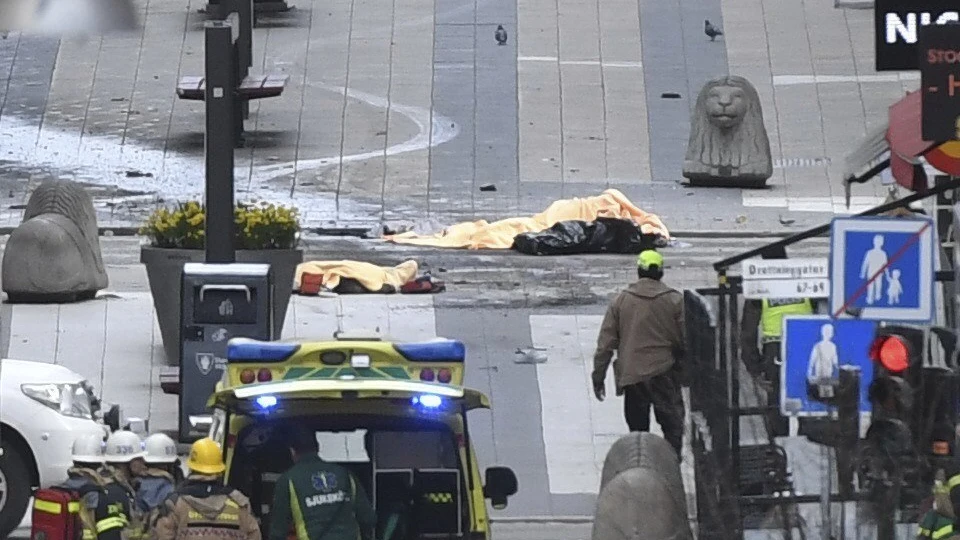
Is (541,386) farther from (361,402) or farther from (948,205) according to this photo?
(361,402)

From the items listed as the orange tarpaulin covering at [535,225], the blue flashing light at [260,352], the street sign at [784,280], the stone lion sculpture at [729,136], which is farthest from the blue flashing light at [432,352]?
the stone lion sculpture at [729,136]

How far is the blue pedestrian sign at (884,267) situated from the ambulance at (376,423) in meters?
1.74

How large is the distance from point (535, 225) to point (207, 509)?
14266mm

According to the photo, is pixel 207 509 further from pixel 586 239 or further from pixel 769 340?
pixel 586 239

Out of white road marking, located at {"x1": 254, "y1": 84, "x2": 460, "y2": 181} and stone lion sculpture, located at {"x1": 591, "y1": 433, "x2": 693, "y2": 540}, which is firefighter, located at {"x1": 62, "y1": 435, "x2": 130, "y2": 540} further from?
white road marking, located at {"x1": 254, "y1": 84, "x2": 460, "y2": 181}

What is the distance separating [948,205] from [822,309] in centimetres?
146

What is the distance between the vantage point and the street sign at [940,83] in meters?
9.72

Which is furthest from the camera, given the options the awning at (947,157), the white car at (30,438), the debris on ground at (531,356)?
the debris on ground at (531,356)

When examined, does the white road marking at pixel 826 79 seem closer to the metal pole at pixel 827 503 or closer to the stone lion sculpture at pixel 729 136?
the stone lion sculpture at pixel 729 136

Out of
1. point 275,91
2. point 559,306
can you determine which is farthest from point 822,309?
point 275,91

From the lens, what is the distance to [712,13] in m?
31.8

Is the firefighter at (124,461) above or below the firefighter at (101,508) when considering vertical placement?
above

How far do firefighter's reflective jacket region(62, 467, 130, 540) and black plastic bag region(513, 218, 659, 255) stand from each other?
1255 cm

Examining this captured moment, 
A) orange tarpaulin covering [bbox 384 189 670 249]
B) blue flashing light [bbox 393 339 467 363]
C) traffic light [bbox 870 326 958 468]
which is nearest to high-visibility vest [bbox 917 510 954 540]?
traffic light [bbox 870 326 958 468]
